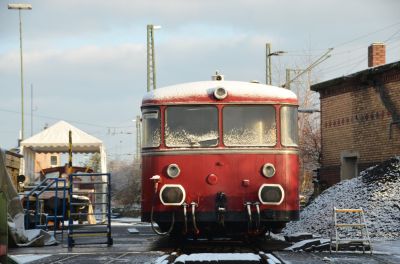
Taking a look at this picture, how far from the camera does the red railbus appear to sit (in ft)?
45.3

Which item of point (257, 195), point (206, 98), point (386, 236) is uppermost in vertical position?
point (206, 98)

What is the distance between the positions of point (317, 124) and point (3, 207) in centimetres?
5105

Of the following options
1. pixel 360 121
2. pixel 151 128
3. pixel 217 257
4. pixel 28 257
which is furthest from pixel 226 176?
pixel 360 121

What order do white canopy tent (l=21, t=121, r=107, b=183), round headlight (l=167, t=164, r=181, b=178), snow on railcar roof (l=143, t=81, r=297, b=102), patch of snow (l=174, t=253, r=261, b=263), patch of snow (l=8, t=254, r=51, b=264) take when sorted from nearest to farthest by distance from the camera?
patch of snow (l=174, t=253, r=261, b=263), patch of snow (l=8, t=254, r=51, b=264), round headlight (l=167, t=164, r=181, b=178), snow on railcar roof (l=143, t=81, r=297, b=102), white canopy tent (l=21, t=121, r=107, b=183)

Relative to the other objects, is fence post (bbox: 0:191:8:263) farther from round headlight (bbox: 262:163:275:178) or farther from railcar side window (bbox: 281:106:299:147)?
railcar side window (bbox: 281:106:299:147)

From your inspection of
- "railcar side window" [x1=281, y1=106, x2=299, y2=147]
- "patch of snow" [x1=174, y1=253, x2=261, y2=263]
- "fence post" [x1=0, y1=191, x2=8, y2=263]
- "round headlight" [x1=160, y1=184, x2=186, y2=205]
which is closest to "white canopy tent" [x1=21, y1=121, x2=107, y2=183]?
"round headlight" [x1=160, y1=184, x2=186, y2=205]

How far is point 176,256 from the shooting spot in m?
12.7

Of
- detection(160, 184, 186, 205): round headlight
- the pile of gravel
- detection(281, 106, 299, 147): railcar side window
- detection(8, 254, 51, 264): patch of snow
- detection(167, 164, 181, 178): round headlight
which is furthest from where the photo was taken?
the pile of gravel

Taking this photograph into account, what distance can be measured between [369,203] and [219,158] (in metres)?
6.98

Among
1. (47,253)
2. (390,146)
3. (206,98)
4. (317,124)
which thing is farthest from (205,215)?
(317,124)

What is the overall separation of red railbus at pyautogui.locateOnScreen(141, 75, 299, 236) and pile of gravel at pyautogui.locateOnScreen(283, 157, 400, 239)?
4.38 metres

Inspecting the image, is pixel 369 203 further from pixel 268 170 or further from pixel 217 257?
pixel 217 257

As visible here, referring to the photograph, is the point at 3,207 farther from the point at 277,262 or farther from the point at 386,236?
the point at 386,236

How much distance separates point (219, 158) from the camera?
14031 mm
